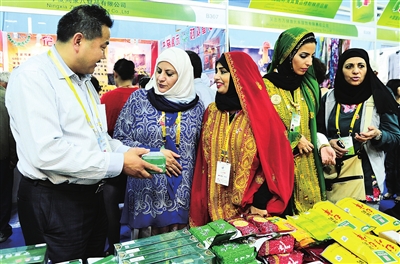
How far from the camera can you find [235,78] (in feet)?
5.79

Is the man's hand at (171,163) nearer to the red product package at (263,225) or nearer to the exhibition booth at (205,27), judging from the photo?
the red product package at (263,225)

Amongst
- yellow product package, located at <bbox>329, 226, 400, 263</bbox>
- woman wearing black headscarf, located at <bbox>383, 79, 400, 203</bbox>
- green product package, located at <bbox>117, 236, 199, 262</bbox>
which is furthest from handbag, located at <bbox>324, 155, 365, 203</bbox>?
woman wearing black headscarf, located at <bbox>383, 79, 400, 203</bbox>

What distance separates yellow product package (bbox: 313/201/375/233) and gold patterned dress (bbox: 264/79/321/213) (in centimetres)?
49

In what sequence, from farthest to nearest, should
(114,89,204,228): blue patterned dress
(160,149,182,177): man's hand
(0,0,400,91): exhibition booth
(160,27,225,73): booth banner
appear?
(160,27,225,73): booth banner
(0,0,400,91): exhibition booth
(114,89,204,228): blue patterned dress
(160,149,182,177): man's hand

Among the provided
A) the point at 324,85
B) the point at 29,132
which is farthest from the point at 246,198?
the point at 324,85

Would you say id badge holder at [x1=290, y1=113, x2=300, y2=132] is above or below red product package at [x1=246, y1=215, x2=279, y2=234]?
above

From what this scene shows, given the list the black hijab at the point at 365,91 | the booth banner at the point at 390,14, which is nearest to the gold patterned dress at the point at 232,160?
the black hijab at the point at 365,91

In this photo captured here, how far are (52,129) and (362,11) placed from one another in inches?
168

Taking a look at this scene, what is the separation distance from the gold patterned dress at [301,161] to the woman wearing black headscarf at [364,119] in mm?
190

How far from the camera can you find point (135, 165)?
1357 millimetres

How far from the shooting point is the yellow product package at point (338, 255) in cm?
109

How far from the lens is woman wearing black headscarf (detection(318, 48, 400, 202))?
206 centimetres

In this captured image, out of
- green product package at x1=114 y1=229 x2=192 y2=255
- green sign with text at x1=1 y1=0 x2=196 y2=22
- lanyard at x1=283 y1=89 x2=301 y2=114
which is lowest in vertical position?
green product package at x1=114 y1=229 x2=192 y2=255

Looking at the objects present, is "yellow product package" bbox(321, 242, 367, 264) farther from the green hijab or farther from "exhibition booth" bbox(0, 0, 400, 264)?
the green hijab
